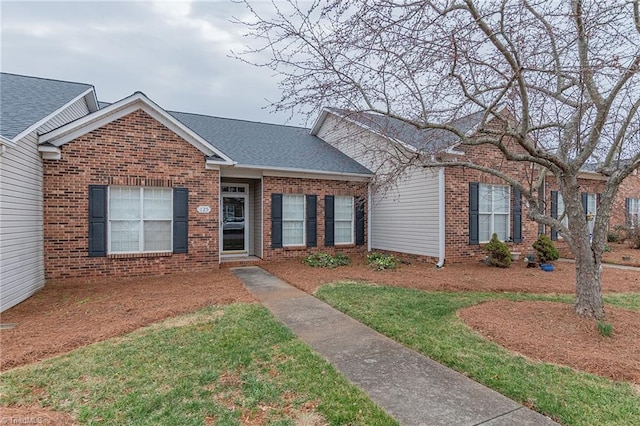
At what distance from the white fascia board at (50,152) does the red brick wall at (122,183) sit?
10 cm

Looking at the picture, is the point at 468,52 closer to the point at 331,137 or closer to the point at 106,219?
the point at 106,219

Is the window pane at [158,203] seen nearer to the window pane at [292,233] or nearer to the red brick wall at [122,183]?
the red brick wall at [122,183]

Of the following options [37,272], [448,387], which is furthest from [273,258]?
[448,387]

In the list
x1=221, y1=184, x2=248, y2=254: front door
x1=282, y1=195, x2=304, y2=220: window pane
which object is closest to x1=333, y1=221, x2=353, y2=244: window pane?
x1=282, y1=195, x2=304, y2=220: window pane

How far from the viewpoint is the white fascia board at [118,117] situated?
25.5ft

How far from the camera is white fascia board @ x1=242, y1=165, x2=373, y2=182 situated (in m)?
10.9

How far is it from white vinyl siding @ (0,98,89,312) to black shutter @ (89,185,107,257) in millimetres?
935

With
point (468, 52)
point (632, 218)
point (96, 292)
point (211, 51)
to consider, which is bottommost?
point (96, 292)

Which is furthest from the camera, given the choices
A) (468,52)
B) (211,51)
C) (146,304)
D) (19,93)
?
(19,93)

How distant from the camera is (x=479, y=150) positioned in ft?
36.7

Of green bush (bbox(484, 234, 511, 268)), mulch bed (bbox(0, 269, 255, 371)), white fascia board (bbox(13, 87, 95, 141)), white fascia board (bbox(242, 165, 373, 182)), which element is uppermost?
white fascia board (bbox(13, 87, 95, 141))

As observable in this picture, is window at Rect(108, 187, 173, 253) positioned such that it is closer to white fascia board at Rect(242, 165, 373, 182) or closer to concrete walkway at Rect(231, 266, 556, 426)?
white fascia board at Rect(242, 165, 373, 182)

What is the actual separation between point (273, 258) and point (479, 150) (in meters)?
7.72

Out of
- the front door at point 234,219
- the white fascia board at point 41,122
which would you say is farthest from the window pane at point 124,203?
the front door at point 234,219
